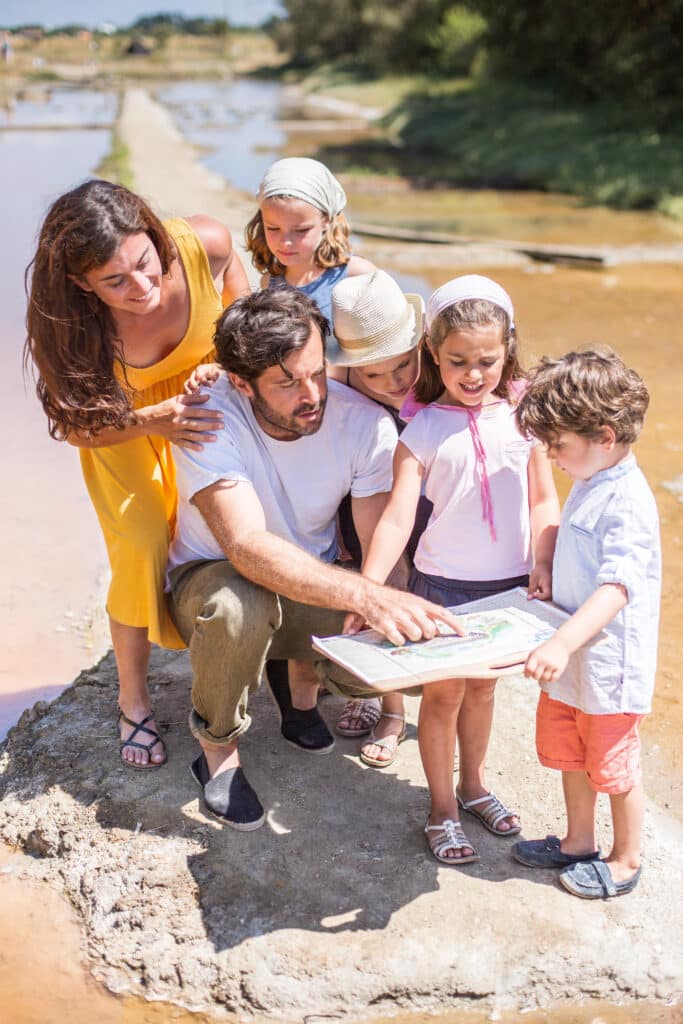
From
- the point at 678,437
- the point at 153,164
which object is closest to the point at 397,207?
the point at 153,164

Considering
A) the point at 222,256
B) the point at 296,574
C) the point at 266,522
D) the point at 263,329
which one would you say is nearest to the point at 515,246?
the point at 222,256

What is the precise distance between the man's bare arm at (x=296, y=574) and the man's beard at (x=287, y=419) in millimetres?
182

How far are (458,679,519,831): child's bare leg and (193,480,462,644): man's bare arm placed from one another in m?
0.35

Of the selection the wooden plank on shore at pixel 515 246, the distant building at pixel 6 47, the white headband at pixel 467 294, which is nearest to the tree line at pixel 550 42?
the wooden plank on shore at pixel 515 246

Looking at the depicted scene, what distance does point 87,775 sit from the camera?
315cm

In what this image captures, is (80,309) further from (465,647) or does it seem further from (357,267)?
(465,647)

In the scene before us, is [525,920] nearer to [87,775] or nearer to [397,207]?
[87,775]

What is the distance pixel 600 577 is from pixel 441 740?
61 cm

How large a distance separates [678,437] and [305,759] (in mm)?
3624

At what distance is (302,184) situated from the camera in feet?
11.3

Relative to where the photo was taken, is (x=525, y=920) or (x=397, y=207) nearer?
(x=525, y=920)

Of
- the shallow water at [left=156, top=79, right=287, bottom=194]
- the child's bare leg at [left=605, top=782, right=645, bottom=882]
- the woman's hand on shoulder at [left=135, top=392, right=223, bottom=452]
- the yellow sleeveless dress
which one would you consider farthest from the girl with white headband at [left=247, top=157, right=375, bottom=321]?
the shallow water at [left=156, top=79, right=287, bottom=194]

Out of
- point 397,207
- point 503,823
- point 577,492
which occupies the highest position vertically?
point 397,207

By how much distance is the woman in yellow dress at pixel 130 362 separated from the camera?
9.34ft
